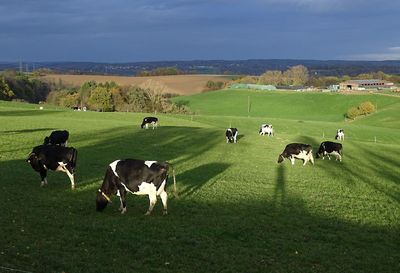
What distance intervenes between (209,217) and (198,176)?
704 centimetres

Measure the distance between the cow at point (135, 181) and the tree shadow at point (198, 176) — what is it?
12.4 ft

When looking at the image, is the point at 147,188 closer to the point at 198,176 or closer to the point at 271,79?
the point at 198,176

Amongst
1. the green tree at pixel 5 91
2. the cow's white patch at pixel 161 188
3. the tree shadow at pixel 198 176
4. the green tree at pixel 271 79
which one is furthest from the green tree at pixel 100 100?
the cow's white patch at pixel 161 188

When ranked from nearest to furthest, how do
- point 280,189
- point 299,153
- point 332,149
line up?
point 280,189 → point 299,153 → point 332,149

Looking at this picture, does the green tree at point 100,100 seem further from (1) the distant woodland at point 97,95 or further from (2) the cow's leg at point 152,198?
(2) the cow's leg at point 152,198

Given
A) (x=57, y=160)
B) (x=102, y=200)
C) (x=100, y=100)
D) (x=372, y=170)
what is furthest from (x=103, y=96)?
(x=102, y=200)

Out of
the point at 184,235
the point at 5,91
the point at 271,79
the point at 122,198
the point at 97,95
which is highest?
the point at 122,198

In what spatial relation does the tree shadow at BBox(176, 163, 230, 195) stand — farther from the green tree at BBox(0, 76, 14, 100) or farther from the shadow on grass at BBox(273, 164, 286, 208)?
the green tree at BBox(0, 76, 14, 100)

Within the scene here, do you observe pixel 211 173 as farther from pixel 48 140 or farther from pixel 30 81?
pixel 30 81

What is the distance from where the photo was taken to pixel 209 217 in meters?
14.8

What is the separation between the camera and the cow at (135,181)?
561 inches

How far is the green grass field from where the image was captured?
35.7 feet

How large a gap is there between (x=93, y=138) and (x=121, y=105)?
75546 mm

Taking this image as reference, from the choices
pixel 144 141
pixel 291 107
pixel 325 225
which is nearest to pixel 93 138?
pixel 144 141
